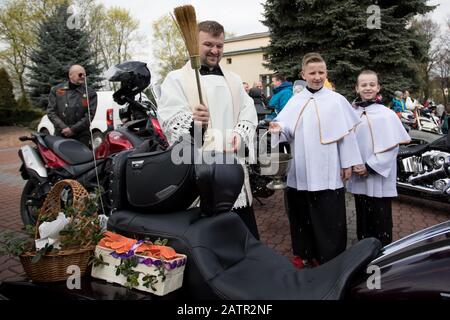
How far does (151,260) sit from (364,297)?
0.77m

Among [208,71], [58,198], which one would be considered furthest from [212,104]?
[58,198]

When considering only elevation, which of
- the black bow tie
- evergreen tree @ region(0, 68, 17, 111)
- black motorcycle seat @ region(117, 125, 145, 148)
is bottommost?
black motorcycle seat @ region(117, 125, 145, 148)

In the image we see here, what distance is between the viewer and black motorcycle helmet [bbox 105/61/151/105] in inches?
161

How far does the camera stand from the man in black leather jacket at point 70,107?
523 cm

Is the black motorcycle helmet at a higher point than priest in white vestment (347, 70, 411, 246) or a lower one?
higher

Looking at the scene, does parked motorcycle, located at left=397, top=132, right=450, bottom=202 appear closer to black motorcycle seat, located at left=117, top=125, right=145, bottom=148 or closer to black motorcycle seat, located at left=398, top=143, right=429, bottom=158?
black motorcycle seat, located at left=398, top=143, right=429, bottom=158

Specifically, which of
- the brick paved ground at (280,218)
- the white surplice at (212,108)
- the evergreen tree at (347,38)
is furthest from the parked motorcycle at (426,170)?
the evergreen tree at (347,38)

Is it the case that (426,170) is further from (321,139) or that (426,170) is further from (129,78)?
(129,78)

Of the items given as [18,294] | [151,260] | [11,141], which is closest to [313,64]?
[151,260]

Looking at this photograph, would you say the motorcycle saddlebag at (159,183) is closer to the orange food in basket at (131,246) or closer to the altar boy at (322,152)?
the orange food in basket at (131,246)

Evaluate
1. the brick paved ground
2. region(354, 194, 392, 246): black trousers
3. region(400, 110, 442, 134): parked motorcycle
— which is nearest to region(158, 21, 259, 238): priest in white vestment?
region(354, 194, 392, 246): black trousers

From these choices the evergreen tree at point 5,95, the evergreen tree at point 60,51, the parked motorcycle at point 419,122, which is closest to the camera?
the parked motorcycle at point 419,122

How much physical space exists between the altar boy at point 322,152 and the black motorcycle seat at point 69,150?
222cm

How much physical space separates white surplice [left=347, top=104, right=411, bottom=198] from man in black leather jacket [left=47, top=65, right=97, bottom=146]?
367 cm
